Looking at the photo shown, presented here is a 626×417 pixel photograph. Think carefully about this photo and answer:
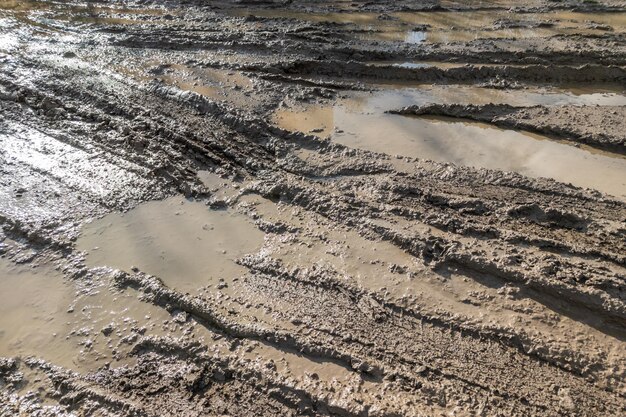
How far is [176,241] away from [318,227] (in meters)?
1.25

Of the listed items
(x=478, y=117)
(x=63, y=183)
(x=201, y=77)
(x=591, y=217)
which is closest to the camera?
(x=591, y=217)

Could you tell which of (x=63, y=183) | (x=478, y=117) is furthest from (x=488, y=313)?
(x=63, y=183)

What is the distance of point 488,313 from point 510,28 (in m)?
5.76

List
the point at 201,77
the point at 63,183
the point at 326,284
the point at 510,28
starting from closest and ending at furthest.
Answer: the point at 326,284 < the point at 63,183 < the point at 201,77 < the point at 510,28

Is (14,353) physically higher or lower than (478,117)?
lower

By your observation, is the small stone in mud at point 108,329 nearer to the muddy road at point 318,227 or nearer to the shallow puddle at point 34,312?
the muddy road at point 318,227

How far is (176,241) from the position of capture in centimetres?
395

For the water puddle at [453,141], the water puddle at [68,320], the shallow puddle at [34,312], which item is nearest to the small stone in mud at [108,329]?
the water puddle at [68,320]

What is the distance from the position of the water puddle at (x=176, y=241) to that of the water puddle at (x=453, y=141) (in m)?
1.56

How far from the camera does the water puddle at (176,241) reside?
365cm

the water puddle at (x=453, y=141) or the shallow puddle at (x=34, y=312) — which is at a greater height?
the water puddle at (x=453, y=141)

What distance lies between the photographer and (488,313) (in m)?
3.04

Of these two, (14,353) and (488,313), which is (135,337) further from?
(488,313)

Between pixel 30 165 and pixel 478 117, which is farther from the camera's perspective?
pixel 478 117
